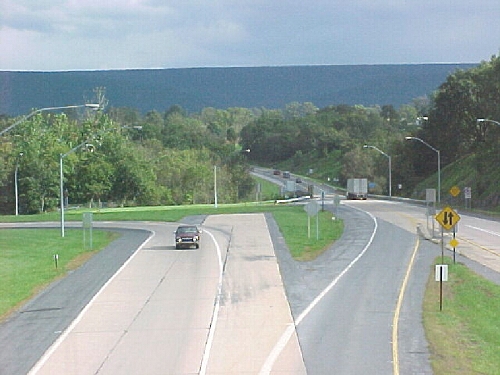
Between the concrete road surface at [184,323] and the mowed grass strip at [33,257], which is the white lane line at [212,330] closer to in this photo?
the concrete road surface at [184,323]

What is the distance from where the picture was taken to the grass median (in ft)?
122

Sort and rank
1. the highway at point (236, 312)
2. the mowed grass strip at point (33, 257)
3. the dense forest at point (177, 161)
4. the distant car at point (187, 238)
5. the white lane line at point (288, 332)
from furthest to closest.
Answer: the dense forest at point (177, 161) < the distant car at point (187, 238) < the mowed grass strip at point (33, 257) < the highway at point (236, 312) < the white lane line at point (288, 332)

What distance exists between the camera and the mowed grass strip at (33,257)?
35.5 m

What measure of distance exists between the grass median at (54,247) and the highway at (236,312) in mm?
1065

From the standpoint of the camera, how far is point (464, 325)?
2664 cm

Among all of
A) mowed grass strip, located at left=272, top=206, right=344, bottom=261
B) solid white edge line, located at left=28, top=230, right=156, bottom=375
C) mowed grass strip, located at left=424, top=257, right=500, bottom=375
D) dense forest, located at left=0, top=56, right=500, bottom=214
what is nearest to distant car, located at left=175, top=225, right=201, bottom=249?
mowed grass strip, located at left=272, top=206, right=344, bottom=261

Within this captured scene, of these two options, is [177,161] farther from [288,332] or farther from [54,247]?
[288,332]

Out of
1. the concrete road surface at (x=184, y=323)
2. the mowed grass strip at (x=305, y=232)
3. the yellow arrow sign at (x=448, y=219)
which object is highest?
the yellow arrow sign at (x=448, y=219)

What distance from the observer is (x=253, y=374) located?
19.0 m

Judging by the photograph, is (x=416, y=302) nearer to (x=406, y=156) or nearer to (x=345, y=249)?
(x=345, y=249)

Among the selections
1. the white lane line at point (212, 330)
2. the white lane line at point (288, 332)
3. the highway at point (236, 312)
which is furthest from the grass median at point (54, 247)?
the white lane line at point (288, 332)

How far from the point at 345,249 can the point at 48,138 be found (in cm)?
8380

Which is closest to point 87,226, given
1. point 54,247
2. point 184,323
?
point 54,247

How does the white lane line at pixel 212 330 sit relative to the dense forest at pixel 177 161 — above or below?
below
